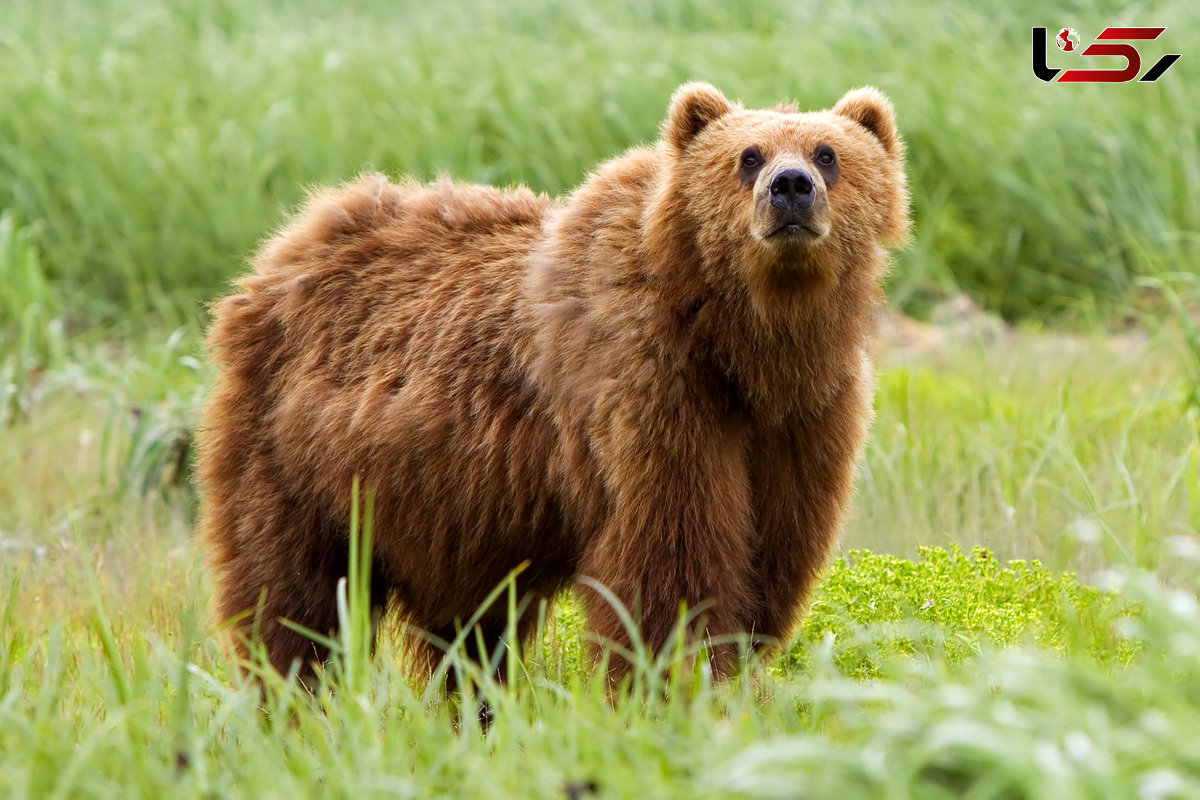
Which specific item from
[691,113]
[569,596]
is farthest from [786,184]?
[569,596]

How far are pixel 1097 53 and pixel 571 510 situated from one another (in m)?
6.97

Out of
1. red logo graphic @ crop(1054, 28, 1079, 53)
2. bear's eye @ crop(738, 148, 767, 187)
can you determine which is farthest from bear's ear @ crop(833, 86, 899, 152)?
red logo graphic @ crop(1054, 28, 1079, 53)

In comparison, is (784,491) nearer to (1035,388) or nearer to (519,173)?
(1035,388)

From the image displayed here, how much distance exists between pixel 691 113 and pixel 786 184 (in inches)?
19.7

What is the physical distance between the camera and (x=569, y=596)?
4.55 meters

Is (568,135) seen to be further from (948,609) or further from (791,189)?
(791,189)

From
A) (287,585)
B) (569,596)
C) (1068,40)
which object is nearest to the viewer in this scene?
(287,585)

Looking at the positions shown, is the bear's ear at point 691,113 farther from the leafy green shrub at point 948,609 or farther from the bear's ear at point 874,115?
the leafy green shrub at point 948,609

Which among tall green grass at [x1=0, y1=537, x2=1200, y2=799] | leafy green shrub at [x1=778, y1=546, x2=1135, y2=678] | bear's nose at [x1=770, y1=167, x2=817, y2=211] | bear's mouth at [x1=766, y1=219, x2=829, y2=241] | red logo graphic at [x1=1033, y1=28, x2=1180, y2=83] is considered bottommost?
leafy green shrub at [x1=778, y1=546, x2=1135, y2=678]

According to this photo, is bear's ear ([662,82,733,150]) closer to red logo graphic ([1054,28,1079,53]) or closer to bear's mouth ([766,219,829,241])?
bear's mouth ([766,219,829,241])

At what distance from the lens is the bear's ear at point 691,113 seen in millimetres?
3820

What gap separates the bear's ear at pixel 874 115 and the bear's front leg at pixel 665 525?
3.02 feet

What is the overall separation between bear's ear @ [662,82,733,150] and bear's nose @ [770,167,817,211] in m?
0.45

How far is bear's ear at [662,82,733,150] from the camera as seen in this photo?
3.82m
